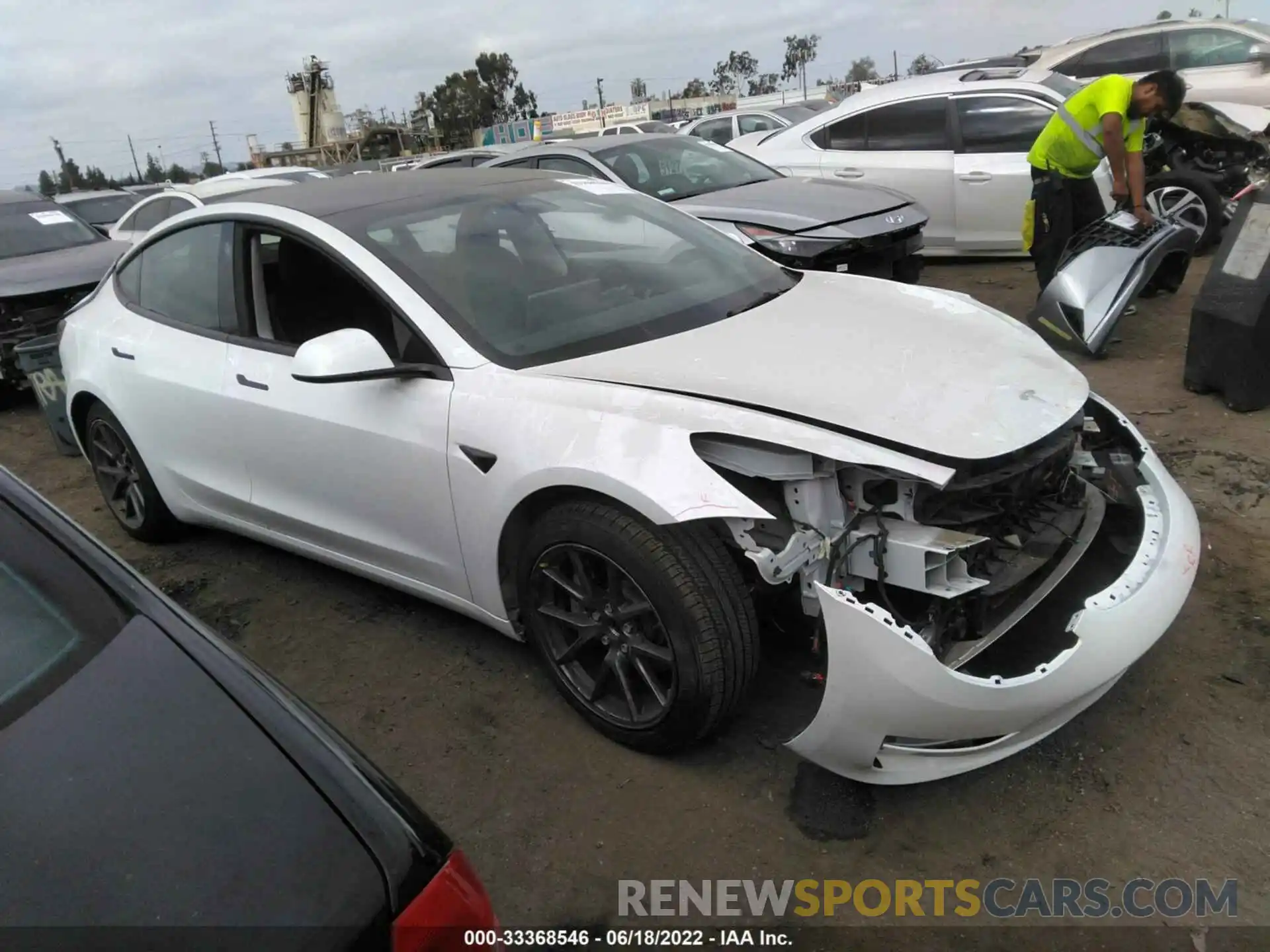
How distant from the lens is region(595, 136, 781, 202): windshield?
6988 mm

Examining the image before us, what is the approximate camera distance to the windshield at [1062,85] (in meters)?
7.99

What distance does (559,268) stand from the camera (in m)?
3.11

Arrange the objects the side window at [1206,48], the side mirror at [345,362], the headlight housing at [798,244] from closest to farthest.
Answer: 1. the side mirror at [345,362]
2. the headlight housing at [798,244]
3. the side window at [1206,48]

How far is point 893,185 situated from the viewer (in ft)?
26.3

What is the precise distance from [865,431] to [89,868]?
68.1 inches

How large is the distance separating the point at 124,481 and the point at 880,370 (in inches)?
138

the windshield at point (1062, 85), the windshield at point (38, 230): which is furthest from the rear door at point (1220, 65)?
the windshield at point (38, 230)

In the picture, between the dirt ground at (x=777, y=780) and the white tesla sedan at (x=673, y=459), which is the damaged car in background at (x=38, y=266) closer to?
the white tesla sedan at (x=673, y=459)

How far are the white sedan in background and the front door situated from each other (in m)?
5.97

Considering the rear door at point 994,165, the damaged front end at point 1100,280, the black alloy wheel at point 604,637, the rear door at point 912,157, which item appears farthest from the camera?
the rear door at point 912,157

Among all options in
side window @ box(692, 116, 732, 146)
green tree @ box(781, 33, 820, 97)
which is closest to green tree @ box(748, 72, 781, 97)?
green tree @ box(781, 33, 820, 97)

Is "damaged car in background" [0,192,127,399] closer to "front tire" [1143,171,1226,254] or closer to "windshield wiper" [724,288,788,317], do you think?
"windshield wiper" [724,288,788,317]

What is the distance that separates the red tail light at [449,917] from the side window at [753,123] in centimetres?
1599

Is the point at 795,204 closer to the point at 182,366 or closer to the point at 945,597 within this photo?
the point at 182,366
